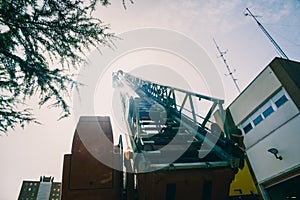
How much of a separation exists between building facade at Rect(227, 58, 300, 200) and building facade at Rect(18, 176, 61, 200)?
161 ft

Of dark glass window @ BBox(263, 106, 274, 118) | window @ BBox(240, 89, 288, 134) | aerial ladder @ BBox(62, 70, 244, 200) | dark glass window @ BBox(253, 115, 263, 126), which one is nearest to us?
aerial ladder @ BBox(62, 70, 244, 200)

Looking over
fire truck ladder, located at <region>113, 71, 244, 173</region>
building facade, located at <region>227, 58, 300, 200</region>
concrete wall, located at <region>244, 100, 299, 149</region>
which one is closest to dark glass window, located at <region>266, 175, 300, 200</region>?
building facade, located at <region>227, 58, 300, 200</region>

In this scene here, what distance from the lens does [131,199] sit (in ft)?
7.58

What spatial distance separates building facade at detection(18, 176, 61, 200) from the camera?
4502 centimetres

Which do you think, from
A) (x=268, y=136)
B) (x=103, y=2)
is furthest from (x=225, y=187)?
(x=268, y=136)

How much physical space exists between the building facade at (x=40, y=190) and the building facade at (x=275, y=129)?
49039mm

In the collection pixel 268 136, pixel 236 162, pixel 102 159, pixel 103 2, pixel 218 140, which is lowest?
pixel 236 162

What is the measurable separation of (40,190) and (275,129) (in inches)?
2116

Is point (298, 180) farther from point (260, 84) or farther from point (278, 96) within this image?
point (260, 84)

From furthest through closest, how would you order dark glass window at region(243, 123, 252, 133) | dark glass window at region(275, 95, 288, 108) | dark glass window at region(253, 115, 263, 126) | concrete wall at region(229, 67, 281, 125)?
dark glass window at region(243, 123, 252, 133)
dark glass window at region(253, 115, 263, 126)
concrete wall at region(229, 67, 281, 125)
dark glass window at region(275, 95, 288, 108)

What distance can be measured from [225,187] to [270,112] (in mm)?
8264

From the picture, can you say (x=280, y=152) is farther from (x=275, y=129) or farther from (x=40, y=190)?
(x=40, y=190)

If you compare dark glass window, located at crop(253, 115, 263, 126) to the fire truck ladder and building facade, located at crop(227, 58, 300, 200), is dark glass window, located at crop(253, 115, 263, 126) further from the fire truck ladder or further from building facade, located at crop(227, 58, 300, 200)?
the fire truck ladder

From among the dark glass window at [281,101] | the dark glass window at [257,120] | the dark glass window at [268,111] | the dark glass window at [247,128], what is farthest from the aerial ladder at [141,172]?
the dark glass window at [247,128]
